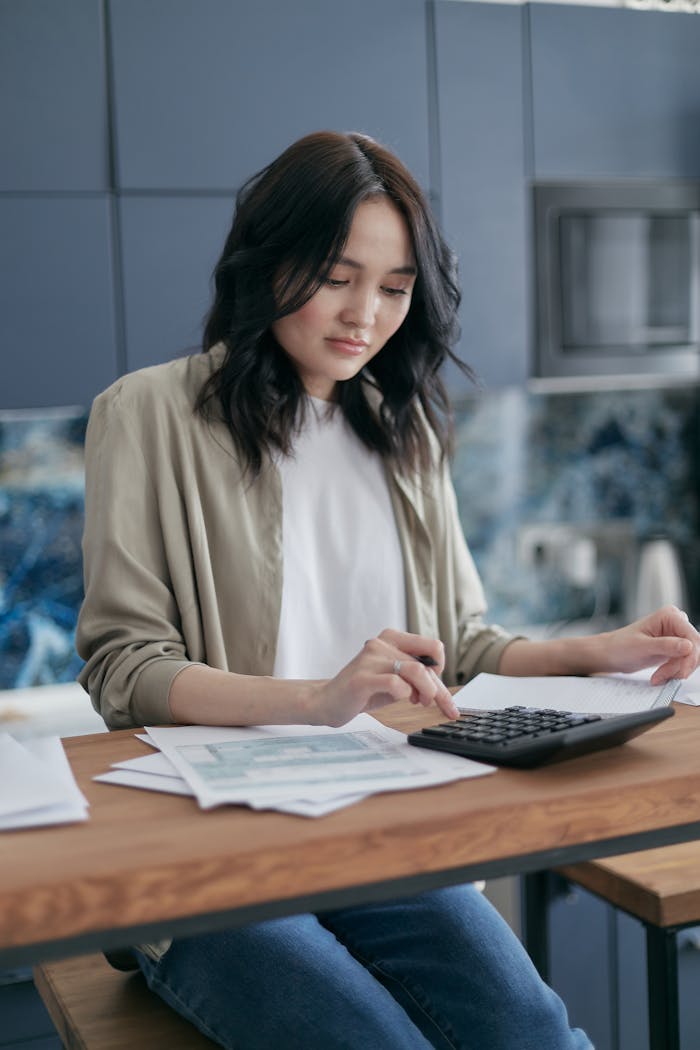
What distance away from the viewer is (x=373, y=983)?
49.5 inches

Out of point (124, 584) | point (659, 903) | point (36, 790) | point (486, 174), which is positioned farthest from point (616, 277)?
point (36, 790)

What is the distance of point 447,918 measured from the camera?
1346 millimetres

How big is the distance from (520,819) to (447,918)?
43 cm

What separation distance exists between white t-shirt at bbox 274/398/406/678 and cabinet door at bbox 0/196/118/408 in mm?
1020

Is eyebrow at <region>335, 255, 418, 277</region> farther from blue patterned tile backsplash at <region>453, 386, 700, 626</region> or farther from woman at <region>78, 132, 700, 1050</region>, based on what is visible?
blue patterned tile backsplash at <region>453, 386, 700, 626</region>

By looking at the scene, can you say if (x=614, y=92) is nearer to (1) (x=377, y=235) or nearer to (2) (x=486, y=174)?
(2) (x=486, y=174)

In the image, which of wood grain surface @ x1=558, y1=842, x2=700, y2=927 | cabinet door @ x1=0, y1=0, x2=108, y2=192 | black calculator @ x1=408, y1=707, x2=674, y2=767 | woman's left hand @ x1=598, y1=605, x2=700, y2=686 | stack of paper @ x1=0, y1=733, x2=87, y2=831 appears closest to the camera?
stack of paper @ x1=0, y1=733, x2=87, y2=831

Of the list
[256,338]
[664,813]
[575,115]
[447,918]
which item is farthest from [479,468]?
[664,813]

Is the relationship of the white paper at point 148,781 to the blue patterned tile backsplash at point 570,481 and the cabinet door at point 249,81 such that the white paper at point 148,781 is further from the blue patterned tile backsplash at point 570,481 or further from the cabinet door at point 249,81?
the blue patterned tile backsplash at point 570,481

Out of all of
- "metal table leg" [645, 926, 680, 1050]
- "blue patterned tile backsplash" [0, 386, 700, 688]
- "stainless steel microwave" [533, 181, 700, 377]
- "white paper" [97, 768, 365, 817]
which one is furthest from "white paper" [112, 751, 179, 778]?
"blue patterned tile backsplash" [0, 386, 700, 688]

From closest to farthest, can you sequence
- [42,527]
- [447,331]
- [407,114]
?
[447,331] → [407,114] → [42,527]

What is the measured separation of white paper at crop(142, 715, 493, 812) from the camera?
974 millimetres

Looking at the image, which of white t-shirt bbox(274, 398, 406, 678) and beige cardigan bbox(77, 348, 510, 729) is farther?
white t-shirt bbox(274, 398, 406, 678)

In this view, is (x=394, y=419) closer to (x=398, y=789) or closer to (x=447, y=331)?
(x=447, y=331)
